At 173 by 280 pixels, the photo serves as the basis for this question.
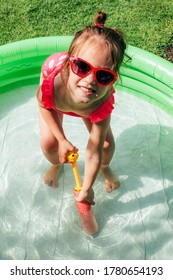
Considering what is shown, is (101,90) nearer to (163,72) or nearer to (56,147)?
(56,147)

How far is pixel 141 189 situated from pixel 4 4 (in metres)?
1.73

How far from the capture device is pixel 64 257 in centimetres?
224

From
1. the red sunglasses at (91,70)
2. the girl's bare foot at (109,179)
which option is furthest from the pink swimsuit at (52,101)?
the girl's bare foot at (109,179)

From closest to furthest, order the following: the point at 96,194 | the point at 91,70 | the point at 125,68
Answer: the point at 91,70 < the point at 96,194 < the point at 125,68

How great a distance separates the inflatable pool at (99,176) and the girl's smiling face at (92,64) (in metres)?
0.77

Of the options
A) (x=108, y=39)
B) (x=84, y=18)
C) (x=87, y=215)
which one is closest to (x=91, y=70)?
(x=108, y=39)

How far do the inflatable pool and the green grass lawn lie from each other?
398 millimetres

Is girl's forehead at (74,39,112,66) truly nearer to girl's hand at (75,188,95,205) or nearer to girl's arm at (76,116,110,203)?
girl's arm at (76,116,110,203)

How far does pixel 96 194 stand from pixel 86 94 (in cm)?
85

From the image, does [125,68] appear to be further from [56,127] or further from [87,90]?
[87,90]

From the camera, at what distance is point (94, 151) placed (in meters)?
2.02

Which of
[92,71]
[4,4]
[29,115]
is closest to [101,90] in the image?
[92,71]

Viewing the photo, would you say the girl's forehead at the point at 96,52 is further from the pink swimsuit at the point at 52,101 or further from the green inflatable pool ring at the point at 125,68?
the green inflatable pool ring at the point at 125,68

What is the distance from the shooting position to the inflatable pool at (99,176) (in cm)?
228
